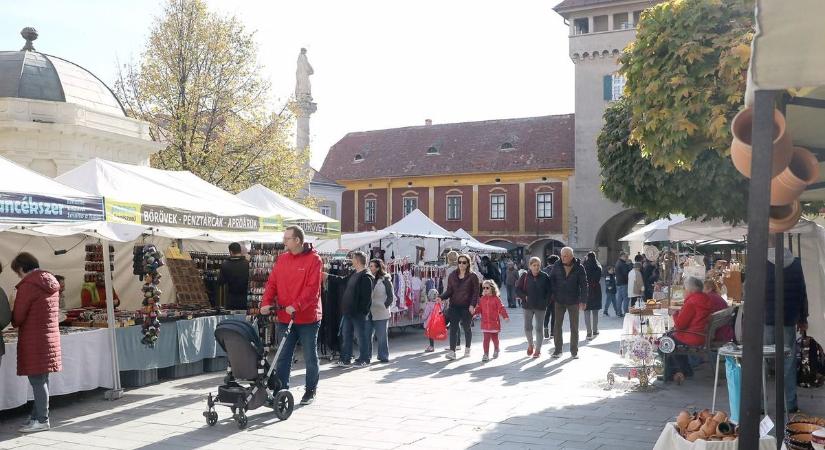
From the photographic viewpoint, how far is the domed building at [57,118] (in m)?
17.4

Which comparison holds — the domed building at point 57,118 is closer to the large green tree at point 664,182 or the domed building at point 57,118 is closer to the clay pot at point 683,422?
the large green tree at point 664,182

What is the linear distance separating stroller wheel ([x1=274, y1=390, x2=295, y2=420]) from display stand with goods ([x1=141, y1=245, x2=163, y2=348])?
2584 mm

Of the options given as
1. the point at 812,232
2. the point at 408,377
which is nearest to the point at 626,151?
the point at 812,232

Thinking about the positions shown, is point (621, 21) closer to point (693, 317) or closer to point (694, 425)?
point (693, 317)

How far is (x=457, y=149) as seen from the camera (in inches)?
2035

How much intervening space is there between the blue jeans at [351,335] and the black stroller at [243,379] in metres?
3.89

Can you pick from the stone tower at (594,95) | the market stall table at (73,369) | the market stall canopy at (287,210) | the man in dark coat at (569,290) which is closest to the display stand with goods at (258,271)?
the market stall canopy at (287,210)

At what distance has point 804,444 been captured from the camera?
4031 millimetres

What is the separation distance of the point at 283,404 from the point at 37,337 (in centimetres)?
250

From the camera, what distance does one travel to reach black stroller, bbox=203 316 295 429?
25.3 ft

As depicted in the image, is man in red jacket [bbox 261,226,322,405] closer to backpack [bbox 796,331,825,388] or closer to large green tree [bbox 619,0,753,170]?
large green tree [bbox 619,0,753,170]

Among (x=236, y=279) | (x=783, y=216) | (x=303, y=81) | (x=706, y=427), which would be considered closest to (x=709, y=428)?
(x=706, y=427)

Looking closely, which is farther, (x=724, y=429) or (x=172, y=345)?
(x=172, y=345)

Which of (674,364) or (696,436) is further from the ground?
(696,436)
